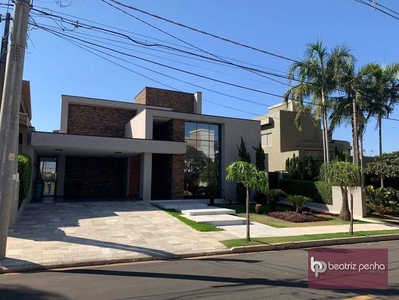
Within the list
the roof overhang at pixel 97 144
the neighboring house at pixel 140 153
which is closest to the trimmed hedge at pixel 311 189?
the neighboring house at pixel 140 153

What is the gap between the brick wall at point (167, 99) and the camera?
86.4ft

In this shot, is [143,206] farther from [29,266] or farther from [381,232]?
[381,232]

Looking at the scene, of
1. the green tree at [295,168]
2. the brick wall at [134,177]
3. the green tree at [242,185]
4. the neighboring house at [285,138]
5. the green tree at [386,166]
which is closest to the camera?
the green tree at [386,166]

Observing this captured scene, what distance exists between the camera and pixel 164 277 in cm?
609

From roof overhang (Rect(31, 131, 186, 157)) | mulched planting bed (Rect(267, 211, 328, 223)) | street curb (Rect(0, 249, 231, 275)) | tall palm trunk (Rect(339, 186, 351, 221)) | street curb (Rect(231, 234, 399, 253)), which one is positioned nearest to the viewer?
street curb (Rect(0, 249, 231, 275))

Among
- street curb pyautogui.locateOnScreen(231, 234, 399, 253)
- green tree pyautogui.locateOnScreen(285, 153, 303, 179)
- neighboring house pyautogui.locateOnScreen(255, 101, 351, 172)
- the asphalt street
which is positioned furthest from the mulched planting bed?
neighboring house pyautogui.locateOnScreen(255, 101, 351, 172)

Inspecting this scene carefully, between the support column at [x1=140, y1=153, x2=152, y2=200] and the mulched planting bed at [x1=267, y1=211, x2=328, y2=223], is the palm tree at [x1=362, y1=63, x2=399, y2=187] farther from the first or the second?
the support column at [x1=140, y1=153, x2=152, y2=200]

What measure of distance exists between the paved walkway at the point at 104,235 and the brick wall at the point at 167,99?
13.4 m

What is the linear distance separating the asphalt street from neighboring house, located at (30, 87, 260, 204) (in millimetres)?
11003

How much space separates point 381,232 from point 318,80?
448 inches

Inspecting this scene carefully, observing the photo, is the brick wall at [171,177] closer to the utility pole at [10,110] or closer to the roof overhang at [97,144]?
the roof overhang at [97,144]

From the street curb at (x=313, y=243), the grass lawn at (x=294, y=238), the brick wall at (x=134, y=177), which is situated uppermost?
the brick wall at (x=134, y=177)

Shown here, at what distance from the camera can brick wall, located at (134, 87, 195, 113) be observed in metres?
26.3

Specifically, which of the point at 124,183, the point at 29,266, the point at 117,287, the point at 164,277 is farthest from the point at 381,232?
the point at 124,183
